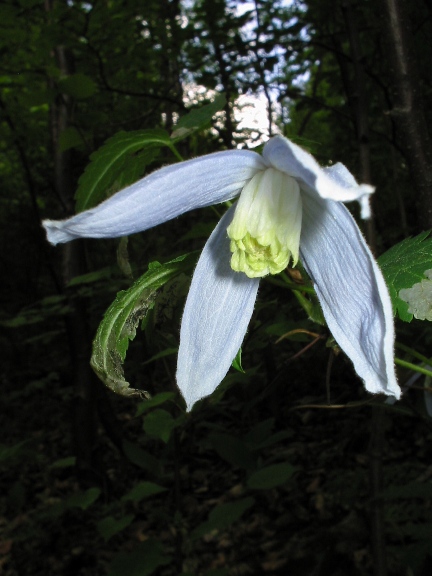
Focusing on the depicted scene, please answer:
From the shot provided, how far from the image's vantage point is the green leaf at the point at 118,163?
1.02m

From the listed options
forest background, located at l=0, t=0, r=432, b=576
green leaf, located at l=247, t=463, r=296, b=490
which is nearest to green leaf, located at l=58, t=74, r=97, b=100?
forest background, located at l=0, t=0, r=432, b=576

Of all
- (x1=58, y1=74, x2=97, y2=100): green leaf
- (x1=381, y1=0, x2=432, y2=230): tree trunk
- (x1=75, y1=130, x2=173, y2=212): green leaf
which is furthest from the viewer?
(x1=58, y1=74, x2=97, y2=100): green leaf

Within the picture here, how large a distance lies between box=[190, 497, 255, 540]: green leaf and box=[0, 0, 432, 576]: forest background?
0.04 feet

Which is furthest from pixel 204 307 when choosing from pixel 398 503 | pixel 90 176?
pixel 398 503

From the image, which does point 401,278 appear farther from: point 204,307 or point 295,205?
point 204,307

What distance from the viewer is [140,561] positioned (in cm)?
269

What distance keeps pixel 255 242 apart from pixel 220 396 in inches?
35.9

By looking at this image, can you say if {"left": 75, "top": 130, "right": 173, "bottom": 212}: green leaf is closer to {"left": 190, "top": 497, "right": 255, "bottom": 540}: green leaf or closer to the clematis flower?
the clematis flower

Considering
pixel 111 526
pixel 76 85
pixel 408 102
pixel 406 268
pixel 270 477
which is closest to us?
pixel 406 268

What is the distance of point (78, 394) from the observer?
390 cm

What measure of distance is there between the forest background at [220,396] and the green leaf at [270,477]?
0.02 meters

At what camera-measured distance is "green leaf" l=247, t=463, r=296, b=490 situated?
2816mm

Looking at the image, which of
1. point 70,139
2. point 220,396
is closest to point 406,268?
point 220,396

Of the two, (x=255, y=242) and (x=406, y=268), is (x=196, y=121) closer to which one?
(x=255, y=242)
